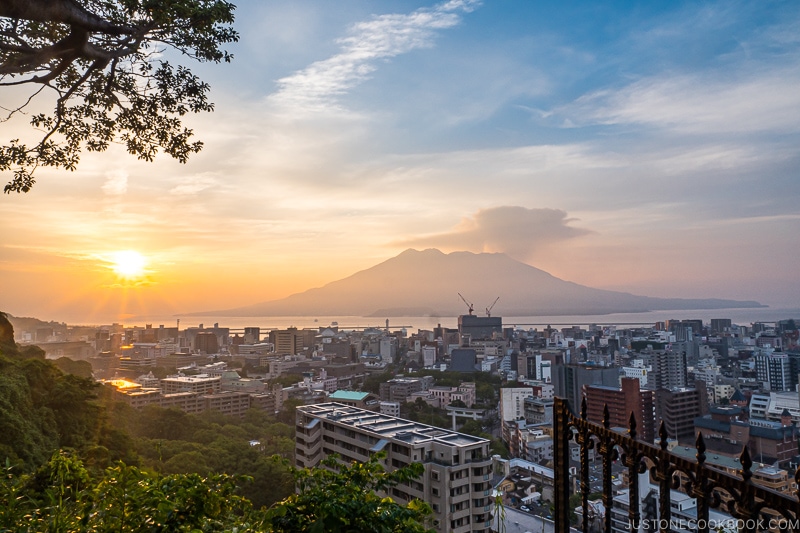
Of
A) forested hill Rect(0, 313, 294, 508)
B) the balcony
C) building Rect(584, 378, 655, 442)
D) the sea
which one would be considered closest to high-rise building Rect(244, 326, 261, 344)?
the sea

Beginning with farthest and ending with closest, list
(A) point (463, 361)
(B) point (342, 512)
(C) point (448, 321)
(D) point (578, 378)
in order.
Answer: (C) point (448, 321), (A) point (463, 361), (D) point (578, 378), (B) point (342, 512)

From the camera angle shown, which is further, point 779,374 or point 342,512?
point 779,374

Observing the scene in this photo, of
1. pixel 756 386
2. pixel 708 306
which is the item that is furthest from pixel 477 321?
pixel 708 306

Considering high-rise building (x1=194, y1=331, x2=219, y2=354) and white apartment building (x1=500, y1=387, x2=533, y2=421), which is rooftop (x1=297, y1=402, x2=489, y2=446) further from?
high-rise building (x1=194, y1=331, x2=219, y2=354)

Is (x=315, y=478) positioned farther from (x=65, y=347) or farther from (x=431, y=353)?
(x=431, y=353)

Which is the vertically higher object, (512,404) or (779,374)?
(779,374)

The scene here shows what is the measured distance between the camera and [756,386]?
3036cm

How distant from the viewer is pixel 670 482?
51.3 inches

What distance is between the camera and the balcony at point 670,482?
1.08 m

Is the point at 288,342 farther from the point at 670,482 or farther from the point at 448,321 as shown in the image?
the point at 448,321

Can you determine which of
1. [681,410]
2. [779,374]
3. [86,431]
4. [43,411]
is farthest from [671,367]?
[43,411]

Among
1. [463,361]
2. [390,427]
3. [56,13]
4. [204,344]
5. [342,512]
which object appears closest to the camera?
[342,512]

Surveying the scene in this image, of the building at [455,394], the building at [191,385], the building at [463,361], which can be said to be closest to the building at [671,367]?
the building at [455,394]

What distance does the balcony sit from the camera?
1082 millimetres
